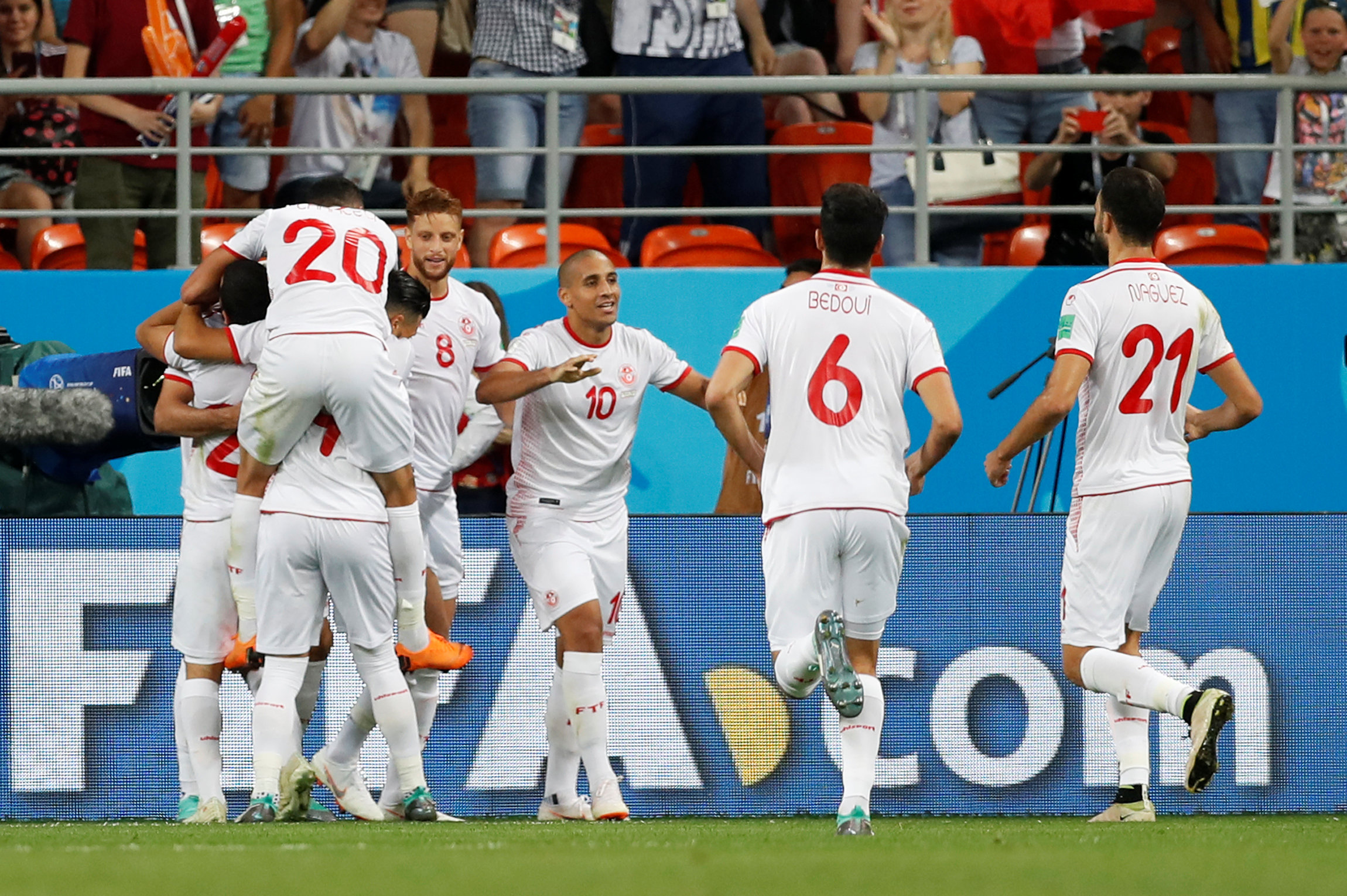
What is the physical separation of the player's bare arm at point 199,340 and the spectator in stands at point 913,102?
4.96 m

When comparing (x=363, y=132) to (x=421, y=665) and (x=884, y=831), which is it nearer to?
(x=421, y=665)

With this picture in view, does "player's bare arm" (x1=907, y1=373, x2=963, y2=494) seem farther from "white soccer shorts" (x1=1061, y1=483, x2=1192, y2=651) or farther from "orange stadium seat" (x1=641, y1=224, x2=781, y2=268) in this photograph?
"orange stadium seat" (x1=641, y1=224, x2=781, y2=268)

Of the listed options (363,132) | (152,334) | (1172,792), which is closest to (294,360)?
(152,334)

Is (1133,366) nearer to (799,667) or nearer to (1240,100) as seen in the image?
(799,667)

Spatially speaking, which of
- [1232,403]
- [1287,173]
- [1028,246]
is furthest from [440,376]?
[1287,173]

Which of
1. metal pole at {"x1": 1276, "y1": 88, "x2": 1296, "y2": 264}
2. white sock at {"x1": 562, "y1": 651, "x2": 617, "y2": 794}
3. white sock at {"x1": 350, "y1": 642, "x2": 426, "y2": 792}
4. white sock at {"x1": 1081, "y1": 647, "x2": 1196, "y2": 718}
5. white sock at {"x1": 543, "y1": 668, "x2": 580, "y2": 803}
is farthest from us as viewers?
metal pole at {"x1": 1276, "y1": 88, "x2": 1296, "y2": 264}

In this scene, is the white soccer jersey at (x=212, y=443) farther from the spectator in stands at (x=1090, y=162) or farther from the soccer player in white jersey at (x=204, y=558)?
the spectator in stands at (x=1090, y=162)

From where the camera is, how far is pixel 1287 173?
416 inches

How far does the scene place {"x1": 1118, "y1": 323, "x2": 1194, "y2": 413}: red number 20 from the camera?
6707 millimetres

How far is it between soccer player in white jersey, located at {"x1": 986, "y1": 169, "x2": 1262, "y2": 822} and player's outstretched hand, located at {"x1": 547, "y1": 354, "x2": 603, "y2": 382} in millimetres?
1532

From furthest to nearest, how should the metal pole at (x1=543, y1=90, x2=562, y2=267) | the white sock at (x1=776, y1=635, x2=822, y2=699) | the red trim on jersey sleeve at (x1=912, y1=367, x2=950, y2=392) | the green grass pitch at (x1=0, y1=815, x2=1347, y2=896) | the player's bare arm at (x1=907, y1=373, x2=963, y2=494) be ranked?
the metal pole at (x1=543, y1=90, x2=562, y2=267) < the red trim on jersey sleeve at (x1=912, y1=367, x2=950, y2=392) < the player's bare arm at (x1=907, y1=373, x2=963, y2=494) < the white sock at (x1=776, y1=635, x2=822, y2=699) < the green grass pitch at (x1=0, y1=815, x2=1347, y2=896)

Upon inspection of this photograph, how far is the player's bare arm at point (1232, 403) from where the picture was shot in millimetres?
6863

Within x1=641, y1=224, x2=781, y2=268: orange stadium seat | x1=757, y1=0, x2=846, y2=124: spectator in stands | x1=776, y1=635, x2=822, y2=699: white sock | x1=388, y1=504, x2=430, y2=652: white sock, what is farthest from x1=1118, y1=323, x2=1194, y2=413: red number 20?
x1=757, y1=0, x2=846, y2=124: spectator in stands

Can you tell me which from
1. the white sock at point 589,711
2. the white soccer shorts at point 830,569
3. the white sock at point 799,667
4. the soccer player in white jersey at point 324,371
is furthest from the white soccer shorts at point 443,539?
the white sock at point 799,667
